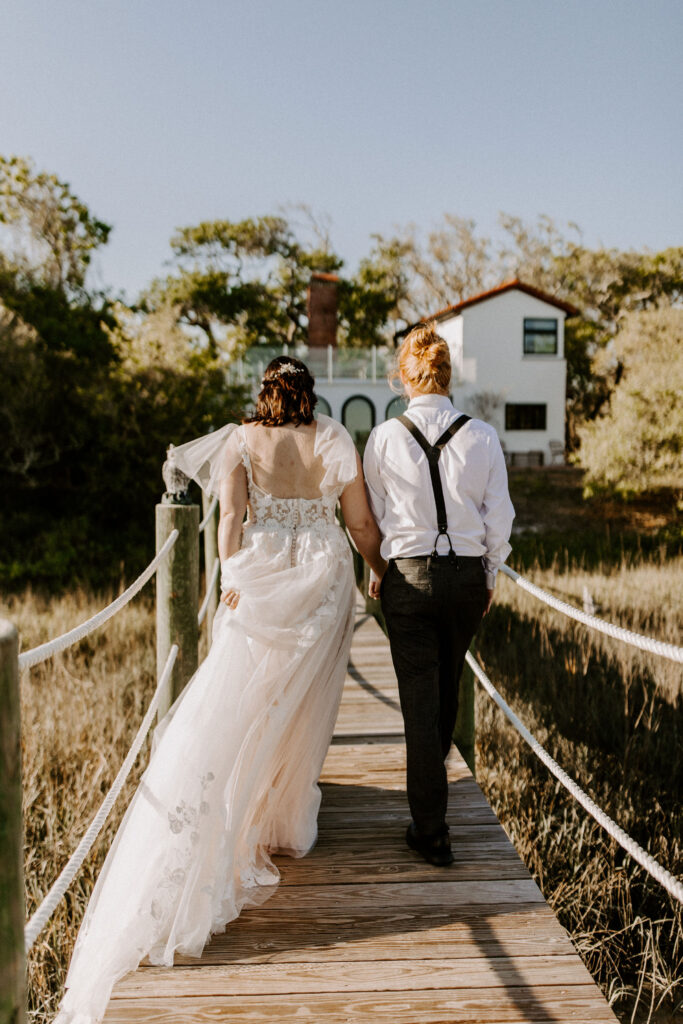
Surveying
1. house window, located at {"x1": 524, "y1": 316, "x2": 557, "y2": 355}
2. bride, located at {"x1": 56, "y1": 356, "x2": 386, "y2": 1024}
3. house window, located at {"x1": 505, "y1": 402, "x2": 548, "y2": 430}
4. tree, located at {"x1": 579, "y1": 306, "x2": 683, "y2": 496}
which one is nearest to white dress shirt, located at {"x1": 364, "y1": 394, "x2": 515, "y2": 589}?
bride, located at {"x1": 56, "y1": 356, "x2": 386, "y2": 1024}

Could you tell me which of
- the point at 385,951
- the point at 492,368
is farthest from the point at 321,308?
the point at 385,951

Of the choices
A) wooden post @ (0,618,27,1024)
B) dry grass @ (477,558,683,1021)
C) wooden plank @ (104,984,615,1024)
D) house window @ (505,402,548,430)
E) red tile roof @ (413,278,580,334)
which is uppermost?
red tile roof @ (413,278,580,334)

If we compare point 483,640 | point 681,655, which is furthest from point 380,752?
point 483,640

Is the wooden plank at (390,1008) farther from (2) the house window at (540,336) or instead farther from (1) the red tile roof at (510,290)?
(2) the house window at (540,336)

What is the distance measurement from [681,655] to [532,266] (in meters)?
33.1

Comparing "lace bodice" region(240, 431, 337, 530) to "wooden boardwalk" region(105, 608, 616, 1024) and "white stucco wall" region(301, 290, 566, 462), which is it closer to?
"wooden boardwalk" region(105, 608, 616, 1024)

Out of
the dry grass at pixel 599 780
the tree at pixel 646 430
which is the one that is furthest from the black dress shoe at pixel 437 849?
the tree at pixel 646 430

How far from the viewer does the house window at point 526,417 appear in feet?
78.7

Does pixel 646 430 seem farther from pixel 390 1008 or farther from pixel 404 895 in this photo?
pixel 390 1008

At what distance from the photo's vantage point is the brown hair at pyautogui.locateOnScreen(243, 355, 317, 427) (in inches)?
98.0

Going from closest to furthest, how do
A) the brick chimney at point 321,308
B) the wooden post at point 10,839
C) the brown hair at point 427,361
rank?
the wooden post at point 10,839
the brown hair at point 427,361
the brick chimney at point 321,308

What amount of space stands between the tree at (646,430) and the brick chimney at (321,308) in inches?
394

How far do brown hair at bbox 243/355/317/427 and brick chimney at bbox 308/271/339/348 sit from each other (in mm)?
20917

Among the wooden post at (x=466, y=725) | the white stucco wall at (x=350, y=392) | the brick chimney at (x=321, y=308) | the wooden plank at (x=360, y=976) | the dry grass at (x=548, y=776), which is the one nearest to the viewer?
the wooden plank at (x=360, y=976)
